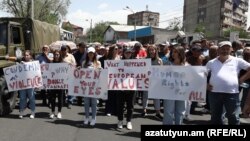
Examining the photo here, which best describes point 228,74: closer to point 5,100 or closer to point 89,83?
point 89,83

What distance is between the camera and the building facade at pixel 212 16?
10650cm

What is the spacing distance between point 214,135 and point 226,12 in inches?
4457

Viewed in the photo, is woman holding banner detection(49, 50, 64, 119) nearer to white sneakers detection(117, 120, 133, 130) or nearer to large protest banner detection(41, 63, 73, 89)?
large protest banner detection(41, 63, 73, 89)

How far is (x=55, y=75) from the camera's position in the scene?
10.5 metres

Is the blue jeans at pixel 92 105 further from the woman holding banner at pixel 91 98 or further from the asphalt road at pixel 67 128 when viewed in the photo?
the asphalt road at pixel 67 128

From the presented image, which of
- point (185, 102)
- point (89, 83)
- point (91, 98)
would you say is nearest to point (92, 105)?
point (91, 98)

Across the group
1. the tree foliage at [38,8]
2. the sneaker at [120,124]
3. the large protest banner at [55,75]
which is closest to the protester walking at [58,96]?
the large protest banner at [55,75]

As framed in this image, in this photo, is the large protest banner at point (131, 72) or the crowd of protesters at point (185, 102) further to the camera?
the large protest banner at point (131, 72)

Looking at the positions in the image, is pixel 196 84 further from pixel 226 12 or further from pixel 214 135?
pixel 226 12

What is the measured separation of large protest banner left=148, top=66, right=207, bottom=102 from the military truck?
3962mm

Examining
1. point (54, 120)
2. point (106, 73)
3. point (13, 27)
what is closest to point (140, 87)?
point (106, 73)

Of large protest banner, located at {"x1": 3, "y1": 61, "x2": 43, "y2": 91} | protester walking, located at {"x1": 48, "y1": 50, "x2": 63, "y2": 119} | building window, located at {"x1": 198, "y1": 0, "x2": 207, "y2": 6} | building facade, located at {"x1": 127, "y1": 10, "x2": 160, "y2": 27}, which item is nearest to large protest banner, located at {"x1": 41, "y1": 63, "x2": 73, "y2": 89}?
protester walking, located at {"x1": 48, "y1": 50, "x2": 63, "y2": 119}

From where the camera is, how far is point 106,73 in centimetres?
935

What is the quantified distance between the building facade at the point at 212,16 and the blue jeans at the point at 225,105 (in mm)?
94529
